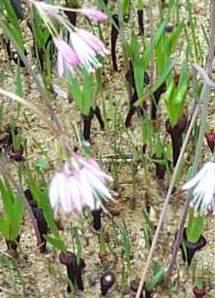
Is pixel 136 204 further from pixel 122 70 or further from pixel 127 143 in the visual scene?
pixel 122 70

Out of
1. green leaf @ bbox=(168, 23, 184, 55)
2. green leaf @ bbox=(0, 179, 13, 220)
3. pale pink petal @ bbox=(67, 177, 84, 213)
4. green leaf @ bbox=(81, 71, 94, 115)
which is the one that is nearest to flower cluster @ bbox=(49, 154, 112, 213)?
pale pink petal @ bbox=(67, 177, 84, 213)

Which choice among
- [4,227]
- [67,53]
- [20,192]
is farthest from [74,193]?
[4,227]

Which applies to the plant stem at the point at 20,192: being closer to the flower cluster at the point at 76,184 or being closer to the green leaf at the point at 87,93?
the green leaf at the point at 87,93

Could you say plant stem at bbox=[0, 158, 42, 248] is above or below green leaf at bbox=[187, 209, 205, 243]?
above

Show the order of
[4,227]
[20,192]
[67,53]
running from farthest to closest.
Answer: [4,227] < [20,192] < [67,53]

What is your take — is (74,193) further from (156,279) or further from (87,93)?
(87,93)

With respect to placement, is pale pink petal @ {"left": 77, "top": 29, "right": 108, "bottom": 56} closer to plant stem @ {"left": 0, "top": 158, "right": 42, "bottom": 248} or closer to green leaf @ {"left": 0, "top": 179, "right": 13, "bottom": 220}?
plant stem @ {"left": 0, "top": 158, "right": 42, "bottom": 248}

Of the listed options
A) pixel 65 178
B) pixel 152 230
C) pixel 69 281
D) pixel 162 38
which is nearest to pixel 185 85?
pixel 162 38
